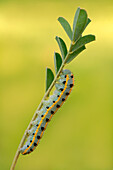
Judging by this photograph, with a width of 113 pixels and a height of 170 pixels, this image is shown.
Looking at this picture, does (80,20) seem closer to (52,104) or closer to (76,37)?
(76,37)

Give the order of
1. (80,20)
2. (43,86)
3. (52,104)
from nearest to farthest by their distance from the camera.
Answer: (80,20)
(52,104)
(43,86)

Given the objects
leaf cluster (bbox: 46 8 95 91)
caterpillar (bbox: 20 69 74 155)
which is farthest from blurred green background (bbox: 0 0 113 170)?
leaf cluster (bbox: 46 8 95 91)

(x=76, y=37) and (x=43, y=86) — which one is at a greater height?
(x=43, y=86)

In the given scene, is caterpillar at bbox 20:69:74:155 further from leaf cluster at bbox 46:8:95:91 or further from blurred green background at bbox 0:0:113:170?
blurred green background at bbox 0:0:113:170

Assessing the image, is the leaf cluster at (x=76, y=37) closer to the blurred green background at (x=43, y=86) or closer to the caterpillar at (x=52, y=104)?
the caterpillar at (x=52, y=104)

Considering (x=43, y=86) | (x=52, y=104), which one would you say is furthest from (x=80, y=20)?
(x=43, y=86)

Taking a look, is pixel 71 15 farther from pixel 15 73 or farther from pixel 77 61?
pixel 15 73

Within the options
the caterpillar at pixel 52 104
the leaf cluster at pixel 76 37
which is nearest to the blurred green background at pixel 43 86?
the caterpillar at pixel 52 104

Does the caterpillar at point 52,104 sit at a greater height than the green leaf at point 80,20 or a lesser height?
lesser
